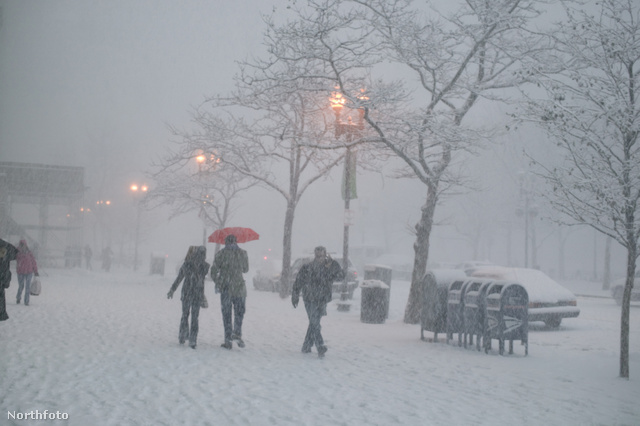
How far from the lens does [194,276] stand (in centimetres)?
925

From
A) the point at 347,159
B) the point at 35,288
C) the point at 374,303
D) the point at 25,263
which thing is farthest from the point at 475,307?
the point at 25,263

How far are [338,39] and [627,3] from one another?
5584 mm

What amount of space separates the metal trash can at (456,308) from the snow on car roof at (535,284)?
332 centimetres

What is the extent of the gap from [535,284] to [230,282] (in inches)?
329

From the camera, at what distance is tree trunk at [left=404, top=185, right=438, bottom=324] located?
44.4 ft

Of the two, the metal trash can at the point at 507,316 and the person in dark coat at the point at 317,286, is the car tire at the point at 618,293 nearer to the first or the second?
the metal trash can at the point at 507,316

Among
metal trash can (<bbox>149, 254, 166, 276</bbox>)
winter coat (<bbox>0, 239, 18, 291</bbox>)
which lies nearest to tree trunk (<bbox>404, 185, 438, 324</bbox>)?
winter coat (<bbox>0, 239, 18, 291</bbox>)

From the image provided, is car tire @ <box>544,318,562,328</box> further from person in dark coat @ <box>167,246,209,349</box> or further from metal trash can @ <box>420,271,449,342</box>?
person in dark coat @ <box>167,246,209,349</box>

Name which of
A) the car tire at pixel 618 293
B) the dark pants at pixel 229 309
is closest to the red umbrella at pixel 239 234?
the dark pants at pixel 229 309

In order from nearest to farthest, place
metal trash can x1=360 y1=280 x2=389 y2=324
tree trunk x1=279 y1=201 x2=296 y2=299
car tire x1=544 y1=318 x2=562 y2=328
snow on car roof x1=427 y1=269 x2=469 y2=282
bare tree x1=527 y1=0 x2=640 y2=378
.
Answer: bare tree x1=527 y1=0 x2=640 y2=378, snow on car roof x1=427 y1=269 x2=469 y2=282, car tire x1=544 y1=318 x2=562 y2=328, metal trash can x1=360 y1=280 x2=389 y2=324, tree trunk x1=279 y1=201 x2=296 y2=299

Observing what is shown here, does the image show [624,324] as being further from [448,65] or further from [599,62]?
[448,65]

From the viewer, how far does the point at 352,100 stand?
10.4 m

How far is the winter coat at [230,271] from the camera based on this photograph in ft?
30.1

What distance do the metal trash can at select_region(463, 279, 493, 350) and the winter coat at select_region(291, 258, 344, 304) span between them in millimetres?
2480
